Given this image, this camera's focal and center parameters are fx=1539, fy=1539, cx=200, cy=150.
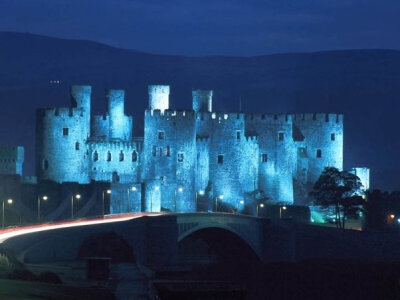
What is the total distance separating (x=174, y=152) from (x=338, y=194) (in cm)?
1209

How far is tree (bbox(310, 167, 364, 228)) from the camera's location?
97625 mm

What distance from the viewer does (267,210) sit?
96875 millimetres

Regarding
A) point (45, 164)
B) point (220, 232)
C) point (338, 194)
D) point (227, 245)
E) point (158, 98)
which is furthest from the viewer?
point (338, 194)

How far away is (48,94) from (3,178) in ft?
283

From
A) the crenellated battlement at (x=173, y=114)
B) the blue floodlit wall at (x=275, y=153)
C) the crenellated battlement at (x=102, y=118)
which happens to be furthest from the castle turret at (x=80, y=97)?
the blue floodlit wall at (x=275, y=153)

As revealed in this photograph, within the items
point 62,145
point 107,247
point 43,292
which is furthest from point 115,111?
point 43,292

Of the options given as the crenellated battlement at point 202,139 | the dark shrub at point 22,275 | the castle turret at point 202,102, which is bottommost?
the dark shrub at point 22,275

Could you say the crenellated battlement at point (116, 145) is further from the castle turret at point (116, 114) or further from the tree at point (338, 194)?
the tree at point (338, 194)

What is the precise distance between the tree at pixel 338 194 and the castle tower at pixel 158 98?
36.7ft

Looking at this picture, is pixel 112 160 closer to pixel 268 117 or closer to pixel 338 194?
pixel 268 117

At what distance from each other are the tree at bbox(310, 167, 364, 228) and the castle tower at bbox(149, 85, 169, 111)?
36.7 ft

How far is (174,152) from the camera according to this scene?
301 ft

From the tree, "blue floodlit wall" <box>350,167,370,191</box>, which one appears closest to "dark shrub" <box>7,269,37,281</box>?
the tree

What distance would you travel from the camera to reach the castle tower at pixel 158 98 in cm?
9588
